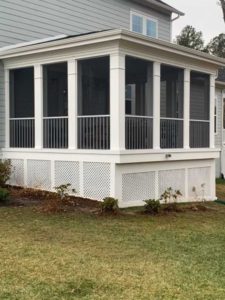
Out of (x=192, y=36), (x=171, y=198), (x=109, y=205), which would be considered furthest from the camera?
(x=192, y=36)

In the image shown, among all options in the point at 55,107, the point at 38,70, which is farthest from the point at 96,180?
the point at 55,107

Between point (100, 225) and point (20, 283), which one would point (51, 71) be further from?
point (20, 283)

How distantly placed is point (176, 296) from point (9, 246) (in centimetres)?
295

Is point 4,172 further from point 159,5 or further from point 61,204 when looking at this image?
point 159,5

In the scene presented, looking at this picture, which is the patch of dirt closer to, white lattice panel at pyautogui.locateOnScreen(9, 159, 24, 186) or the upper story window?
white lattice panel at pyautogui.locateOnScreen(9, 159, 24, 186)

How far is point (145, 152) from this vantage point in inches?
443

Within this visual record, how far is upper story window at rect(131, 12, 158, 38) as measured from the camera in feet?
62.2

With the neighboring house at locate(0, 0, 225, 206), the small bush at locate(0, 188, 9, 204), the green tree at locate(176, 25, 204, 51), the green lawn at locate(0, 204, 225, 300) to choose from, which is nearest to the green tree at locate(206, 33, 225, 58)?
the green tree at locate(176, 25, 204, 51)

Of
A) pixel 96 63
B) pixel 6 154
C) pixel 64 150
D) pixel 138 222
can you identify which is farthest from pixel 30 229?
pixel 96 63

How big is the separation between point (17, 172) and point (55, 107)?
3.20 meters

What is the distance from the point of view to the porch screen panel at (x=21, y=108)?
43.2 feet

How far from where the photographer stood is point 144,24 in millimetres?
19375

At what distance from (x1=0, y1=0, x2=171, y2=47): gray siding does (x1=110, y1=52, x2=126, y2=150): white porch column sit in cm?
465

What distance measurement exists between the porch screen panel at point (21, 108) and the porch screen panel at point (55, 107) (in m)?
0.54
